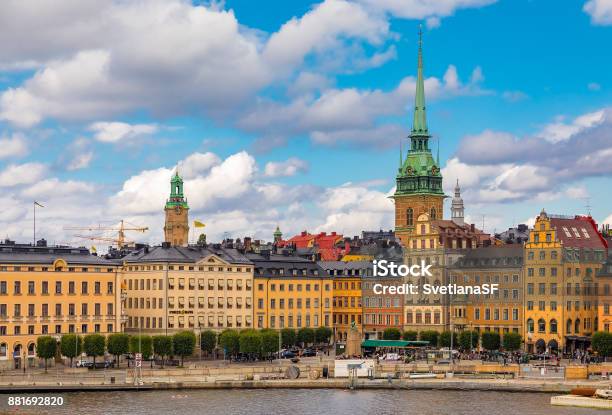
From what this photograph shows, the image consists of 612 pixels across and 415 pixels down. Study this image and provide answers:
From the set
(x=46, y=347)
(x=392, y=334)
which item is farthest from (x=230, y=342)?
(x=392, y=334)

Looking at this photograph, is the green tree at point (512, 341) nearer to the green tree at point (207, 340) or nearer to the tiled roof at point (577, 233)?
the tiled roof at point (577, 233)

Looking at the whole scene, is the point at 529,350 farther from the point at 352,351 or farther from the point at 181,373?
the point at 181,373

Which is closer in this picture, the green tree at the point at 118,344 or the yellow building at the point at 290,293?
the green tree at the point at 118,344

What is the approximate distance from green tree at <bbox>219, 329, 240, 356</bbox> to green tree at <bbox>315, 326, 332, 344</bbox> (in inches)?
851

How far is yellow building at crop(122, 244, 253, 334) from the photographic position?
157000 millimetres

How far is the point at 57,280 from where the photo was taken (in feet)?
476

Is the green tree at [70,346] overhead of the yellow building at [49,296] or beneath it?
beneath

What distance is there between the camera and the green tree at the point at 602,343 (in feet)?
471

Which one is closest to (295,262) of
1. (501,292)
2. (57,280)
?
(501,292)

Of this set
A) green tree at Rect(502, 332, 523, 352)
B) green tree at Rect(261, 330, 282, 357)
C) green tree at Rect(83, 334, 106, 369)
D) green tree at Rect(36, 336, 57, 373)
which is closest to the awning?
green tree at Rect(502, 332, 523, 352)

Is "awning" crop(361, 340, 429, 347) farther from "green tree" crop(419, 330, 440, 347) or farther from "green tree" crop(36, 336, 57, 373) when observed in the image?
"green tree" crop(36, 336, 57, 373)

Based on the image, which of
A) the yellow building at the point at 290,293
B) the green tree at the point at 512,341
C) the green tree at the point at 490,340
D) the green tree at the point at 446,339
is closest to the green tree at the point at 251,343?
the yellow building at the point at 290,293

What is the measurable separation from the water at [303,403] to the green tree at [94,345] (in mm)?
17996

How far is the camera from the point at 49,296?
144m
